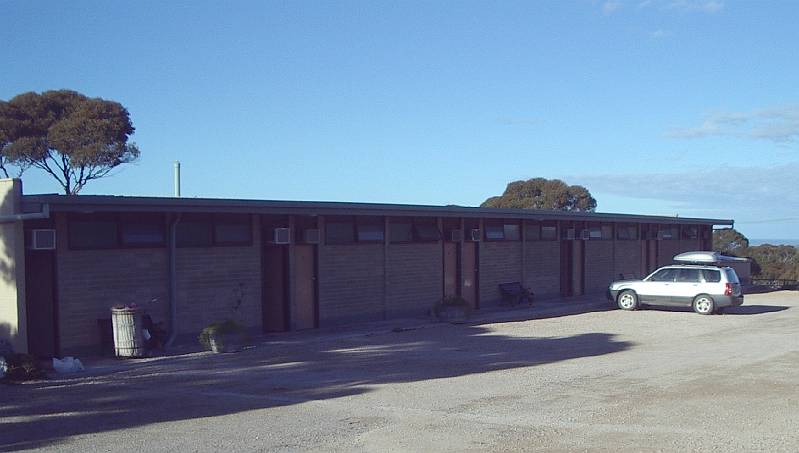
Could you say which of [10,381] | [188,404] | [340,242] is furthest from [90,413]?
[340,242]

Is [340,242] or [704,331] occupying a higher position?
[340,242]

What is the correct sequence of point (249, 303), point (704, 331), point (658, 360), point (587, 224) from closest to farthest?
point (658, 360)
point (249, 303)
point (704, 331)
point (587, 224)

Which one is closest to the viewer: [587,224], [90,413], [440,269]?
[90,413]

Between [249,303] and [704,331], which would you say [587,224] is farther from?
[249,303]

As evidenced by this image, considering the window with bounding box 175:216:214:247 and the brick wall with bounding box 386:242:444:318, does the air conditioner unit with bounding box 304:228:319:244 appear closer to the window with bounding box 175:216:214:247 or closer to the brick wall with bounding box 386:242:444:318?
the window with bounding box 175:216:214:247

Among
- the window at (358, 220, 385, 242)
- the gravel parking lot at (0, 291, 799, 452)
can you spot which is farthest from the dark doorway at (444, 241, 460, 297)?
the gravel parking lot at (0, 291, 799, 452)

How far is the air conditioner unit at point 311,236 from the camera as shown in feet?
66.7

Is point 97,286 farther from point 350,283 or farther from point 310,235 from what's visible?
point 350,283

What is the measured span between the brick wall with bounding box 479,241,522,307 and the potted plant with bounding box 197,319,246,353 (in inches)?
449

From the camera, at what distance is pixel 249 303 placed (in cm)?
1928

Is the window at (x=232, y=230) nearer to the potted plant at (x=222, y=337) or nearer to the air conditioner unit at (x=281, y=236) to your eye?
the air conditioner unit at (x=281, y=236)

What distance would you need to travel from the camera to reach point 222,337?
1641 centimetres

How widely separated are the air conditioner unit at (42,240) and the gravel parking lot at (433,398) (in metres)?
2.62

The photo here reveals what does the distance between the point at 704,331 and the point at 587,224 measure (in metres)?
12.2
